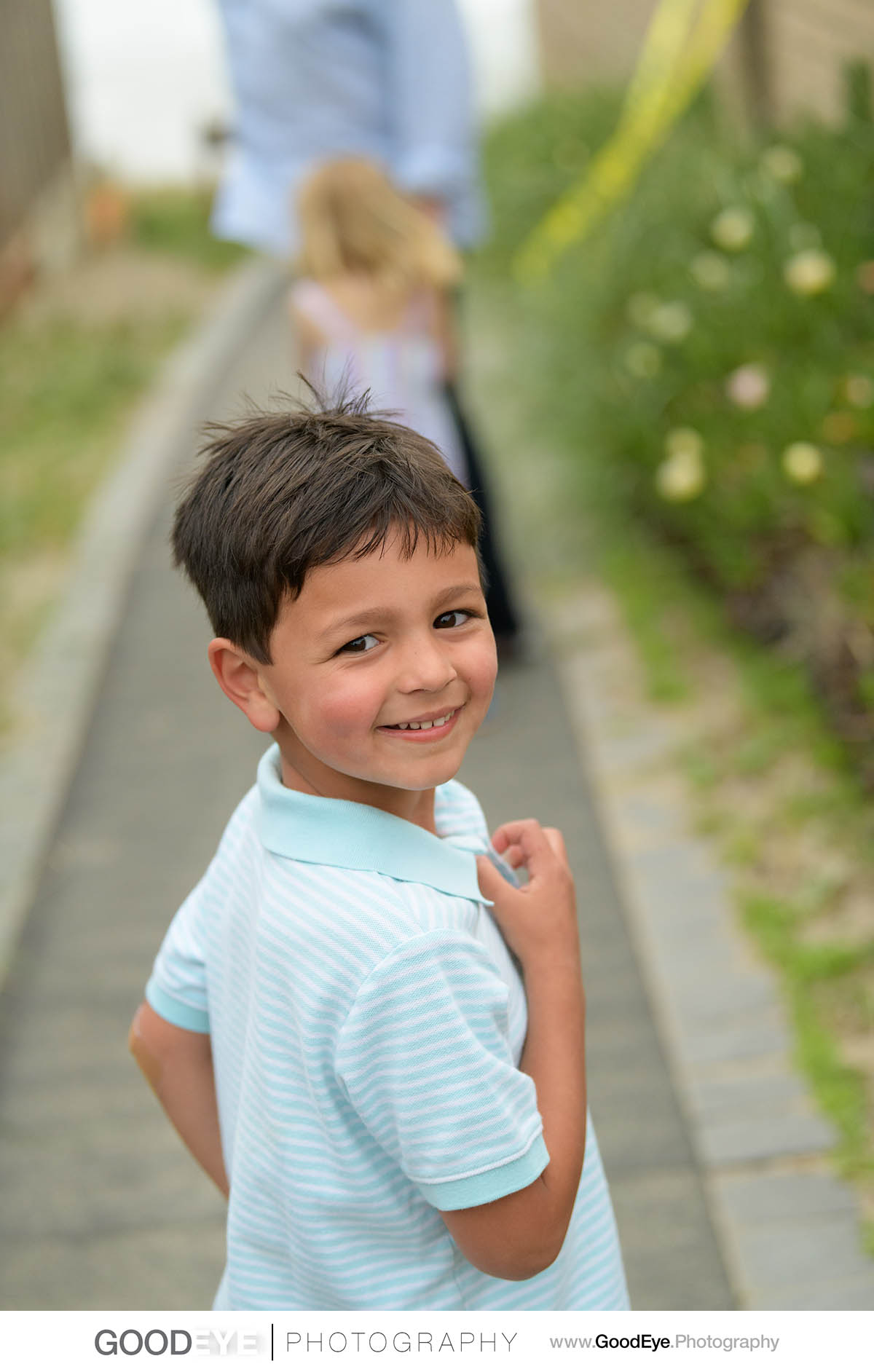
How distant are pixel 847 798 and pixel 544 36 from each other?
11.2 metres

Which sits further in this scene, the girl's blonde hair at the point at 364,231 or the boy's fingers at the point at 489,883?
the girl's blonde hair at the point at 364,231

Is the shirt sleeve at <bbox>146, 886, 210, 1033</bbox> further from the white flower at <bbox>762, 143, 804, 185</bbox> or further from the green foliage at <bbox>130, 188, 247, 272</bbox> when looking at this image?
the green foliage at <bbox>130, 188, 247, 272</bbox>

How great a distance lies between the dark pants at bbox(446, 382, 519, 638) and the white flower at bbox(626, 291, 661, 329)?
899mm

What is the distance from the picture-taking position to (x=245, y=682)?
4.18ft

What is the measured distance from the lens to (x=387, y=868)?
1197mm

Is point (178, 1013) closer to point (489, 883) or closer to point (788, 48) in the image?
point (489, 883)

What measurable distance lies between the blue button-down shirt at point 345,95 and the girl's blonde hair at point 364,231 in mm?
206

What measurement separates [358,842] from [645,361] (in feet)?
12.1

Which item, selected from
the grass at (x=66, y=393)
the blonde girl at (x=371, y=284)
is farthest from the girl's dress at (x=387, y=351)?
the grass at (x=66, y=393)

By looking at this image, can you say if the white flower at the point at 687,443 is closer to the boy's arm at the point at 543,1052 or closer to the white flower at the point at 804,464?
the white flower at the point at 804,464

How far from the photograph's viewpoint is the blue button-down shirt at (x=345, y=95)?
3.83 meters

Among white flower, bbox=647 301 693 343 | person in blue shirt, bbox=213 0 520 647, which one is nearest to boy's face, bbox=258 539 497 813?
person in blue shirt, bbox=213 0 520 647

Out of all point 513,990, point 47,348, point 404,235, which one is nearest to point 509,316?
point 47,348
